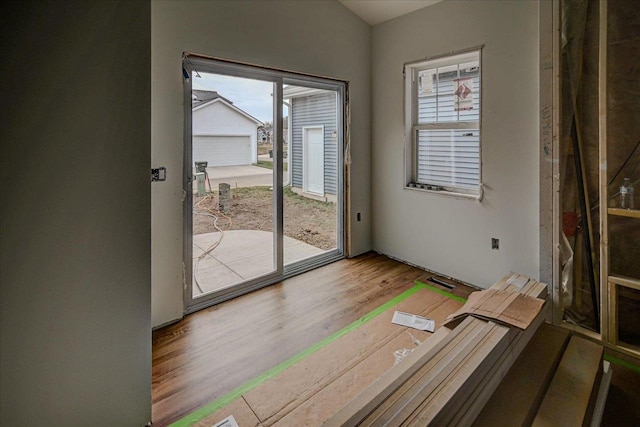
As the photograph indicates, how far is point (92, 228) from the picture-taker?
1410 millimetres

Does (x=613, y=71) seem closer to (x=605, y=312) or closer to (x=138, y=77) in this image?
(x=605, y=312)

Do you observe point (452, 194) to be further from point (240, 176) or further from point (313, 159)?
point (240, 176)

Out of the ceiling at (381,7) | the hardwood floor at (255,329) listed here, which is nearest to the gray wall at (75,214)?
the hardwood floor at (255,329)

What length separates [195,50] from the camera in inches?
102

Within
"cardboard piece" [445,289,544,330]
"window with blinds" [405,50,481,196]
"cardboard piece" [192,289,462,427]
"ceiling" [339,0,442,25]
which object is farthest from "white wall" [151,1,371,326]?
"cardboard piece" [445,289,544,330]

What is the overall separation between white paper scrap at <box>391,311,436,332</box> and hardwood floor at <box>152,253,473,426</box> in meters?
0.27

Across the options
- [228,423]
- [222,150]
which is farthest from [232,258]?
[228,423]

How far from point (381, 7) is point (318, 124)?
1.40 m

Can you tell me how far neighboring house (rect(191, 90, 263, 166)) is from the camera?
280cm

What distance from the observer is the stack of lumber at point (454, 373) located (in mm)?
1325

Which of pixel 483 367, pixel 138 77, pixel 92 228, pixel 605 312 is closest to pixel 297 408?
pixel 483 367

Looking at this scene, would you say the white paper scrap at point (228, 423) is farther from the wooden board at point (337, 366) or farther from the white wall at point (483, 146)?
the white wall at point (483, 146)

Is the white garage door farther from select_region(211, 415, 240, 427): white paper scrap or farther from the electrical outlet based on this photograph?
select_region(211, 415, 240, 427): white paper scrap

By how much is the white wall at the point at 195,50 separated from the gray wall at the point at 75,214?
1013mm
